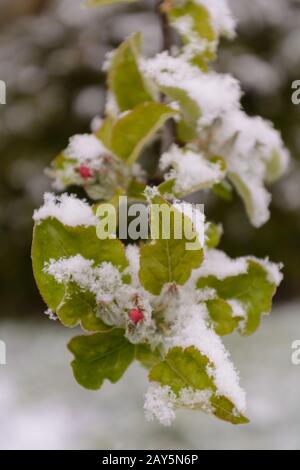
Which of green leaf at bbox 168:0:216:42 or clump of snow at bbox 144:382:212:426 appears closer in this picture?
clump of snow at bbox 144:382:212:426

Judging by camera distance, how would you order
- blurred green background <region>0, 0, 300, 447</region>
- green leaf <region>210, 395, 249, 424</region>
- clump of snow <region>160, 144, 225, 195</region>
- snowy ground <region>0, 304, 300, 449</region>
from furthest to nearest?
1. blurred green background <region>0, 0, 300, 447</region>
2. snowy ground <region>0, 304, 300, 449</region>
3. clump of snow <region>160, 144, 225, 195</region>
4. green leaf <region>210, 395, 249, 424</region>

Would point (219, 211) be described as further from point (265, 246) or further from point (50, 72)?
point (50, 72)

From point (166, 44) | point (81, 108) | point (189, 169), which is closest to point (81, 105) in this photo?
point (81, 108)

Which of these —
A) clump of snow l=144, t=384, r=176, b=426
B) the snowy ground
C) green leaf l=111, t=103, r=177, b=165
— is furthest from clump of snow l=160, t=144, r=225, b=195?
the snowy ground

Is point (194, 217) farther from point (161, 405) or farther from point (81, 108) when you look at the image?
point (81, 108)

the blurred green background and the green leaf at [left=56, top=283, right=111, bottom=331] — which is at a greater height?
the blurred green background

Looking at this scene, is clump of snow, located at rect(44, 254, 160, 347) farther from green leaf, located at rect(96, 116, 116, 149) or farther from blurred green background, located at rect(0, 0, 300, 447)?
blurred green background, located at rect(0, 0, 300, 447)

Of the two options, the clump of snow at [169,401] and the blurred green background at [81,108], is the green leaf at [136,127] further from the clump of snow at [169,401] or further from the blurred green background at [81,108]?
the blurred green background at [81,108]

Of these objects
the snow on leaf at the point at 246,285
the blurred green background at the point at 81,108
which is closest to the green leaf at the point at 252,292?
the snow on leaf at the point at 246,285
